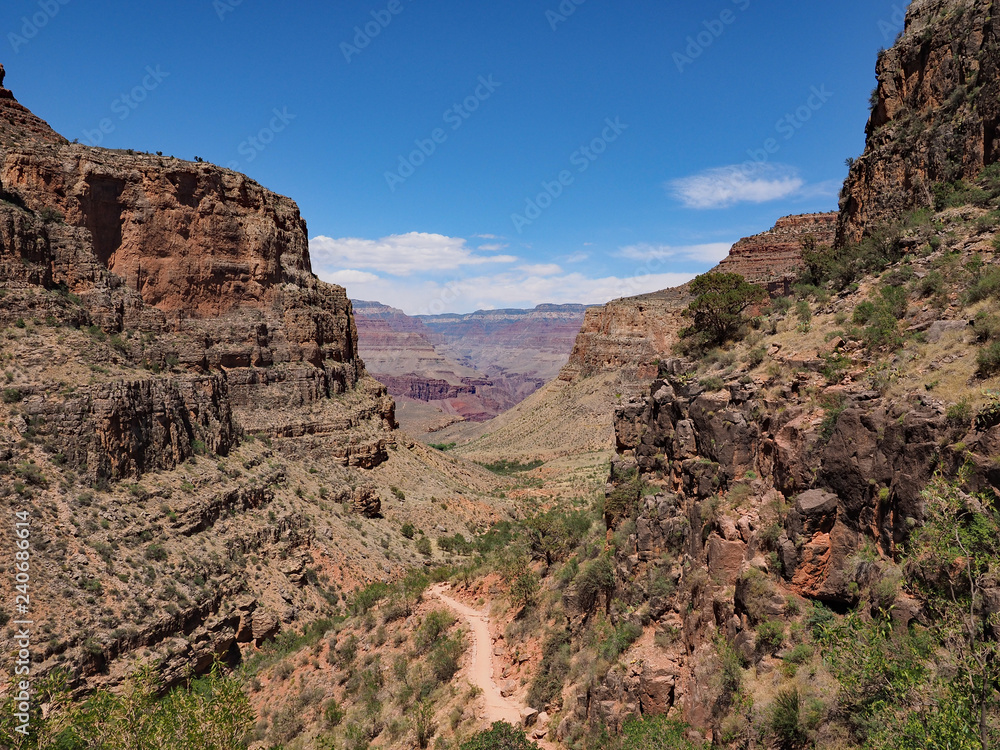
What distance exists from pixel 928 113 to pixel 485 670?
23133 millimetres

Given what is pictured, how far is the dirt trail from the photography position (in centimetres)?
1617

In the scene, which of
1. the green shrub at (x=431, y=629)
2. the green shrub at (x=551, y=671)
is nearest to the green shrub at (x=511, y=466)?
the green shrub at (x=431, y=629)

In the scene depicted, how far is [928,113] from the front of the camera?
17719 millimetres

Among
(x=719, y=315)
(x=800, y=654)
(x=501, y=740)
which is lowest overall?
(x=501, y=740)

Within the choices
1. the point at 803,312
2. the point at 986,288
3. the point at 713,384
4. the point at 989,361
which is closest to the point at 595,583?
the point at 713,384

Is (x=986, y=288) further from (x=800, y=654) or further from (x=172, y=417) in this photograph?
(x=172, y=417)

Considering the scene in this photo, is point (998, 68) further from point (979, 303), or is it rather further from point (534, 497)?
point (534, 497)

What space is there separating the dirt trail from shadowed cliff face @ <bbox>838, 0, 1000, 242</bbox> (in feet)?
63.1

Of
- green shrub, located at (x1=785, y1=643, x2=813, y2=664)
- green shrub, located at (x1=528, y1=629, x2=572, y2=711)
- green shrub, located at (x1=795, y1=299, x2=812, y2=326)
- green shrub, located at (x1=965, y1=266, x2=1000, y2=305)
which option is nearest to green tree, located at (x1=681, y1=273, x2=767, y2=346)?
green shrub, located at (x1=795, y1=299, x2=812, y2=326)

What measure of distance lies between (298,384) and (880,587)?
41875 millimetres

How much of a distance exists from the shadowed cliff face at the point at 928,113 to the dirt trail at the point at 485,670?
19.2 meters

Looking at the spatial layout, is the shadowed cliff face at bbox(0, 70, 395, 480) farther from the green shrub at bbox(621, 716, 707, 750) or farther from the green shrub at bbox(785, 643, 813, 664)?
the green shrub at bbox(785, 643, 813, 664)

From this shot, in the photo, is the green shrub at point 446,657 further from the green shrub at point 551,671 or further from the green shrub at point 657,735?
the green shrub at point 657,735

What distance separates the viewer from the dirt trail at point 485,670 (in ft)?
53.1
